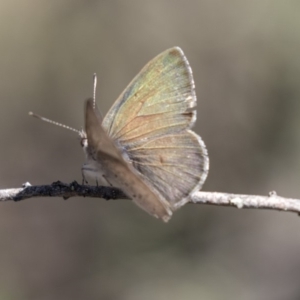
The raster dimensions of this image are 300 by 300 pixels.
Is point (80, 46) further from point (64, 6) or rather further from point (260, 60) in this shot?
point (260, 60)

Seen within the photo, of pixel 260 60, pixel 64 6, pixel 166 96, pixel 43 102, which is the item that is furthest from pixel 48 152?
pixel 166 96

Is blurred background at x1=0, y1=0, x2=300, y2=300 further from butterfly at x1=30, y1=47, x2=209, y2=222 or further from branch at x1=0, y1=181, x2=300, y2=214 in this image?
branch at x1=0, y1=181, x2=300, y2=214

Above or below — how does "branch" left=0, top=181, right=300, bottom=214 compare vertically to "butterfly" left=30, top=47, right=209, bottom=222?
below

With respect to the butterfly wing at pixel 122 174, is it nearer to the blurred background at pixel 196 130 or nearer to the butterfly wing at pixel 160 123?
the butterfly wing at pixel 160 123

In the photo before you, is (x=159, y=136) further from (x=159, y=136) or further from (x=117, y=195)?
(x=117, y=195)

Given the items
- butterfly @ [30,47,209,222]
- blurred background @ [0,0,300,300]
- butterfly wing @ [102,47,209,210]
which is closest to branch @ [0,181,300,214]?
butterfly @ [30,47,209,222]

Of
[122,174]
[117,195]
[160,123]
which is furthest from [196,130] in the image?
[122,174]

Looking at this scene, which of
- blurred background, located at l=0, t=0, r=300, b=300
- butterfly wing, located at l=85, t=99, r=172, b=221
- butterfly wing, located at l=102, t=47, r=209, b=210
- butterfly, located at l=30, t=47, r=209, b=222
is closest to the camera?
butterfly wing, located at l=85, t=99, r=172, b=221
